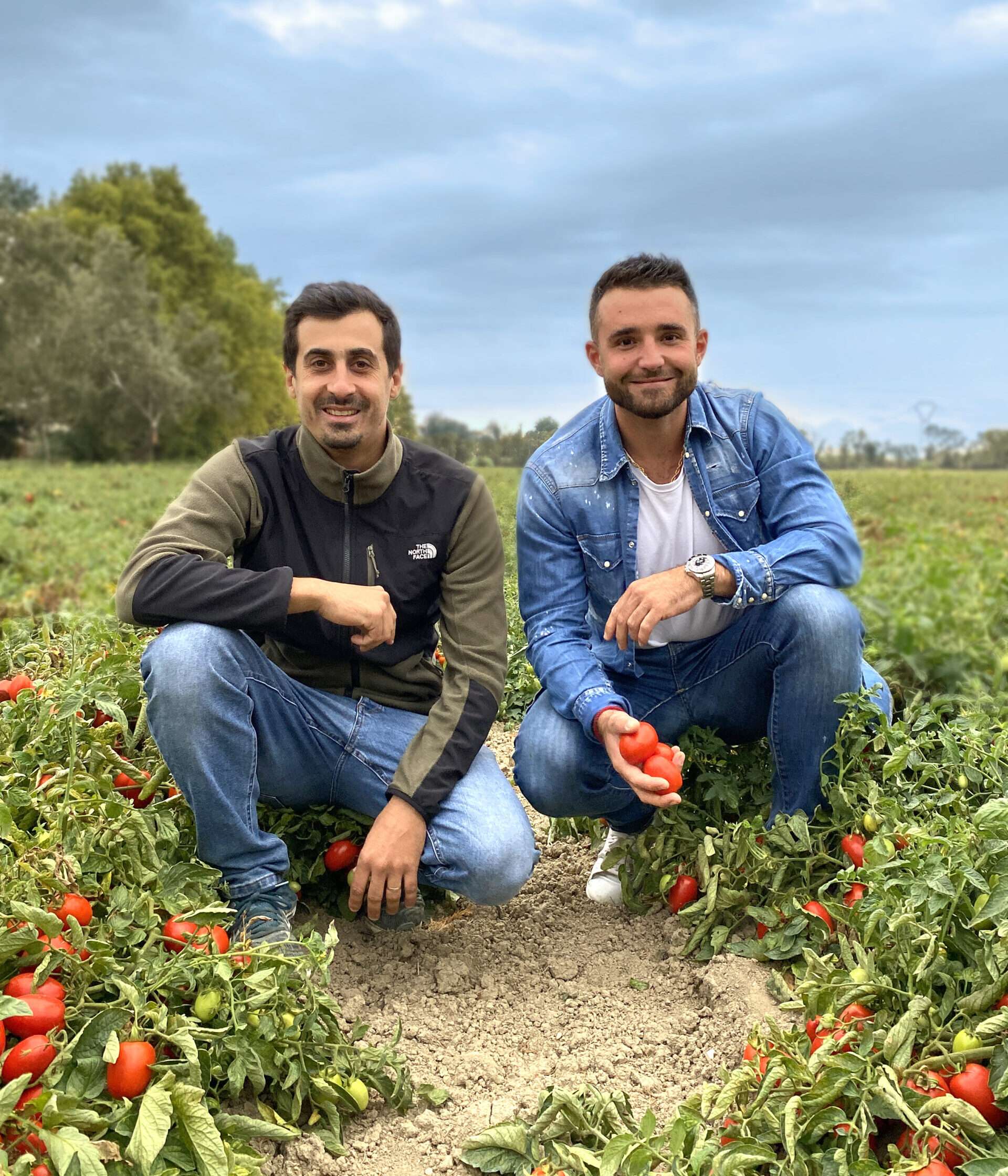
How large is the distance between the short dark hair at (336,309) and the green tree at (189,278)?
35476mm

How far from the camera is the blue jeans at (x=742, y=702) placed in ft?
9.80

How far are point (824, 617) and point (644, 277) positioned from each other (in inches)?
41.7

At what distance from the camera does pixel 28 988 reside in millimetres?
2074

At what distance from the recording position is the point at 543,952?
3188 mm

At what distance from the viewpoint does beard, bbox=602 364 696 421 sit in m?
3.05

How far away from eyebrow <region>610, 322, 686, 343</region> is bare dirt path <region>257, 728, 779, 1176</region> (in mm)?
1684

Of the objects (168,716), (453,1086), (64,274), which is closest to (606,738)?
(453,1086)

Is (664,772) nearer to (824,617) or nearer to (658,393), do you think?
(824,617)

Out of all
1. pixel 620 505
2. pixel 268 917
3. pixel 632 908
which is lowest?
pixel 632 908

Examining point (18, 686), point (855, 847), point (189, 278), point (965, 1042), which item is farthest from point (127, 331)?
point (965, 1042)

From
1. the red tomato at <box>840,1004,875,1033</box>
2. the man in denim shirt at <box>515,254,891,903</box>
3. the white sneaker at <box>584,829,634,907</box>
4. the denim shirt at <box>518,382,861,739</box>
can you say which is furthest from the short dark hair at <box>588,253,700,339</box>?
the red tomato at <box>840,1004,875,1033</box>

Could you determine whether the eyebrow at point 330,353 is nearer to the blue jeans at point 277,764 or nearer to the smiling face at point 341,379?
the smiling face at point 341,379

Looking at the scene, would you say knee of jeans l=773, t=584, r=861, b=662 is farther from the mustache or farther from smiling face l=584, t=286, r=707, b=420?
the mustache

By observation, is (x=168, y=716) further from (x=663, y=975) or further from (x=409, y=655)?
(x=663, y=975)
